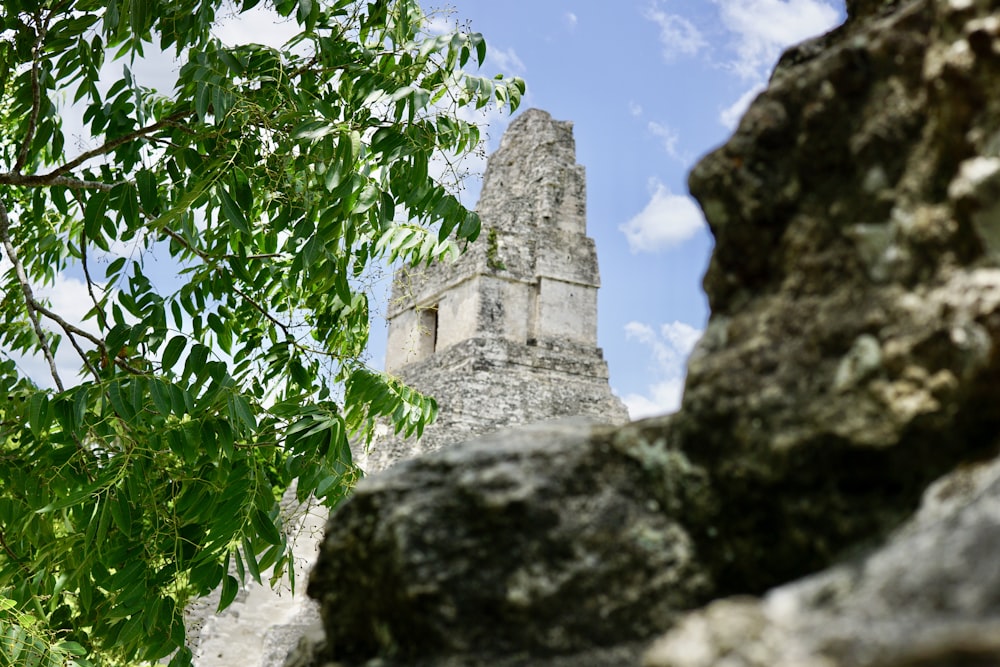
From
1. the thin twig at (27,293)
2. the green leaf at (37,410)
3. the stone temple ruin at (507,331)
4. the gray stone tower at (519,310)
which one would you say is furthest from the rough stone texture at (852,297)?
the gray stone tower at (519,310)

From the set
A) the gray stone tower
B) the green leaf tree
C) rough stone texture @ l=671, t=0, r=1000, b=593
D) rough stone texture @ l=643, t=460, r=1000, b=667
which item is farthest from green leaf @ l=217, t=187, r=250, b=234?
the gray stone tower

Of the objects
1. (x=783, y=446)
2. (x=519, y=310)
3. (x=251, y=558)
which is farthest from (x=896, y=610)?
(x=519, y=310)

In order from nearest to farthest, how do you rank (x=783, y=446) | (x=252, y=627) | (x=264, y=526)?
(x=783, y=446), (x=264, y=526), (x=252, y=627)

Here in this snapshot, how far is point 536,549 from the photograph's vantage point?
1.22 meters

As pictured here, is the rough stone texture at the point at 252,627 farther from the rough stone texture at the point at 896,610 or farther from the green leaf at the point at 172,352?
the rough stone texture at the point at 896,610

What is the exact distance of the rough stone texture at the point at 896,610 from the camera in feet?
2.47

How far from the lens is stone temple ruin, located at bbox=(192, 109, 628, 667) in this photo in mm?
11234

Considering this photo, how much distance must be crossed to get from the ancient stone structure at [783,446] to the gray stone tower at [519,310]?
9.94 metres

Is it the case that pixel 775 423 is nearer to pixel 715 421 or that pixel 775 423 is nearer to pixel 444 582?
pixel 715 421

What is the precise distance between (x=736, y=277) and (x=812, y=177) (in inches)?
6.5

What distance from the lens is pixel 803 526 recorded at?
43.9 inches

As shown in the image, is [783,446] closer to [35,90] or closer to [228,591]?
[228,591]

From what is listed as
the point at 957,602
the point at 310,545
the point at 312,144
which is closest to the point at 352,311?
the point at 312,144

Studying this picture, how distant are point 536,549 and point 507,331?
1132cm
